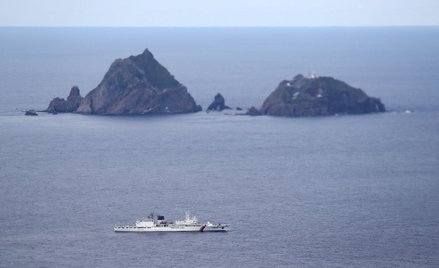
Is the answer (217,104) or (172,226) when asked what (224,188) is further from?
(217,104)

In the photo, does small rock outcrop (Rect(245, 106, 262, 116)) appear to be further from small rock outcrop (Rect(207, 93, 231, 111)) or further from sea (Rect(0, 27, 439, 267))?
small rock outcrop (Rect(207, 93, 231, 111))

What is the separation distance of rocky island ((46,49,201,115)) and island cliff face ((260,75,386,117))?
12.9 m

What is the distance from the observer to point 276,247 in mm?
99062

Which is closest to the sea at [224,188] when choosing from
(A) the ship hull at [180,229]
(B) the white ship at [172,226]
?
(A) the ship hull at [180,229]

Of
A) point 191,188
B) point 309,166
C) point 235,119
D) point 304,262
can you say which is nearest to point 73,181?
point 191,188

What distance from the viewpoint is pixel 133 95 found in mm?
177500

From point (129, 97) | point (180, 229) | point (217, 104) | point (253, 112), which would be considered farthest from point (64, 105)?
point (180, 229)

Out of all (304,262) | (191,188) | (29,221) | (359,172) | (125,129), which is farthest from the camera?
(125,129)

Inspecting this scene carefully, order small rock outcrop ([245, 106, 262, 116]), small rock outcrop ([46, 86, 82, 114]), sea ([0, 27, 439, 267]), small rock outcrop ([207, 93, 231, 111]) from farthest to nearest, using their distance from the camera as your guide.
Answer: small rock outcrop ([207, 93, 231, 111]) < small rock outcrop ([46, 86, 82, 114]) < small rock outcrop ([245, 106, 262, 116]) < sea ([0, 27, 439, 267])

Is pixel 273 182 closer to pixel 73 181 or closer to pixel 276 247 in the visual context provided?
pixel 73 181

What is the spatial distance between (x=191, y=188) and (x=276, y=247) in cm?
2422

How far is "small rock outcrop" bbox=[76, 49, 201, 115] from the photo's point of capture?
176875mm

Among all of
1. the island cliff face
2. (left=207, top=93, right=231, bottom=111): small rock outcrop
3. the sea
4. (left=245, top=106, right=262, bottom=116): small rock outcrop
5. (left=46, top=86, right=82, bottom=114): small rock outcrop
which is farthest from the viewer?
(left=207, top=93, right=231, bottom=111): small rock outcrop

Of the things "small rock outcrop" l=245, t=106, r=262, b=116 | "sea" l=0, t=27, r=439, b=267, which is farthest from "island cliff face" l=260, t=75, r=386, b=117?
"sea" l=0, t=27, r=439, b=267
